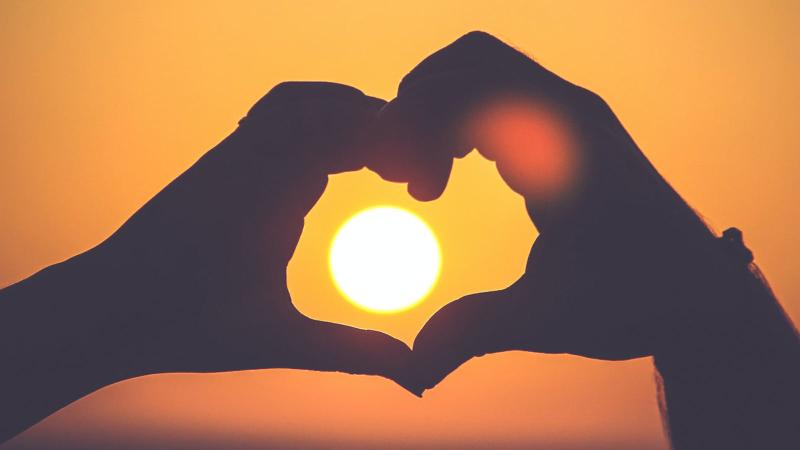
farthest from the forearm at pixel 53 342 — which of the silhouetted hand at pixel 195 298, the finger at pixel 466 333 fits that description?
the finger at pixel 466 333

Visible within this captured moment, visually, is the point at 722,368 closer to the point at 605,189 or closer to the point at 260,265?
the point at 605,189

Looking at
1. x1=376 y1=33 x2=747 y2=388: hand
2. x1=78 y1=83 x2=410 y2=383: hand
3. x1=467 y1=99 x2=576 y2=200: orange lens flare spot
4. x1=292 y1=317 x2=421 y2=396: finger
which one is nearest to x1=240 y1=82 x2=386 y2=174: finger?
x1=78 y1=83 x2=410 y2=383: hand

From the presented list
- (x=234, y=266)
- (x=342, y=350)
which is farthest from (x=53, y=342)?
(x=342, y=350)

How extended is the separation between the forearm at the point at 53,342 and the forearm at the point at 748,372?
1805 millimetres

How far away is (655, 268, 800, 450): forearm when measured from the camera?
79.3 inches

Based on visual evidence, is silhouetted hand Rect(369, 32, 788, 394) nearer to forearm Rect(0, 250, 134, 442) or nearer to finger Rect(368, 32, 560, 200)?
finger Rect(368, 32, 560, 200)

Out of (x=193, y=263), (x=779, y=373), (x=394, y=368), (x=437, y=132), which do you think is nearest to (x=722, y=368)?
(x=779, y=373)

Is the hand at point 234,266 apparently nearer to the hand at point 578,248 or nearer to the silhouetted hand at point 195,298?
the silhouetted hand at point 195,298

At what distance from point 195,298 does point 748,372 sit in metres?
1.75

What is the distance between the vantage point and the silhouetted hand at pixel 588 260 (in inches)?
79.0

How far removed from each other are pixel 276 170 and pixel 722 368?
1.55 m

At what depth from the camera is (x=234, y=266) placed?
2145 millimetres

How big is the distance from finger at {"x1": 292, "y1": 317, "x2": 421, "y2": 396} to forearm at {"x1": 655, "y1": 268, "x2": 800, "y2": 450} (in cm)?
91

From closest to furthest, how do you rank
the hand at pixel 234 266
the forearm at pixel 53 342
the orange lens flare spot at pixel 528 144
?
the forearm at pixel 53 342, the hand at pixel 234 266, the orange lens flare spot at pixel 528 144
